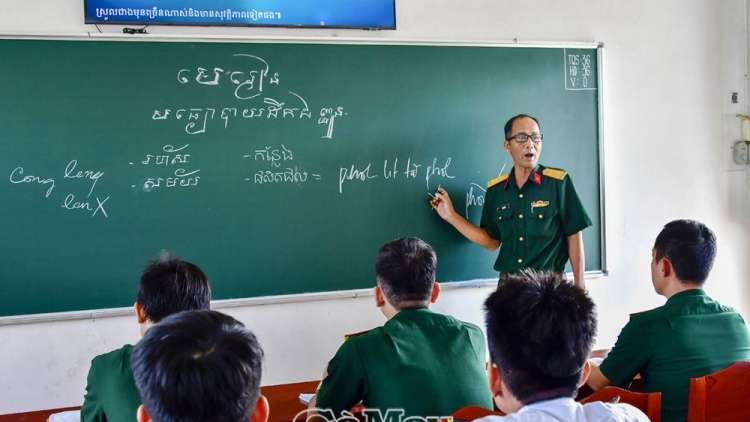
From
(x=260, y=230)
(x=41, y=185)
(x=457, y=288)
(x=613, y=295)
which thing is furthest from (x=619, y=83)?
(x=41, y=185)

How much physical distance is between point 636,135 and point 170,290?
3.12 meters

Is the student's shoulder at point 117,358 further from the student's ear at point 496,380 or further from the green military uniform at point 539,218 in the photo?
the green military uniform at point 539,218

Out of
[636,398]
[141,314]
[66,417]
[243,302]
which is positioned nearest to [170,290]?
[141,314]

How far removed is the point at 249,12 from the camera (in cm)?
333

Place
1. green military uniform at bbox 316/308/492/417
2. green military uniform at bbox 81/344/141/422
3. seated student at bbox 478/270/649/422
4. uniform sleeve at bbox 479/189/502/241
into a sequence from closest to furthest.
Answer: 1. seated student at bbox 478/270/649/422
2. green military uniform at bbox 81/344/141/422
3. green military uniform at bbox 316/308/492/417
4. uniform sleeve at bbox 479/189/502/241

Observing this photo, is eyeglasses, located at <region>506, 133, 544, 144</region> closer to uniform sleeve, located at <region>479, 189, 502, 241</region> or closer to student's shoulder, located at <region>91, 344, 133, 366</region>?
uniform sleeve, located at <region>479, 189, 502, 241</region>

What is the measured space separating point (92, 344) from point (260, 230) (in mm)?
975

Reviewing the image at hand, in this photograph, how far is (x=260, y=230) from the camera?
11.1 feet

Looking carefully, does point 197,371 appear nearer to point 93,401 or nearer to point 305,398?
point 93,401

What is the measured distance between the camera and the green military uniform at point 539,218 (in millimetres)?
3527

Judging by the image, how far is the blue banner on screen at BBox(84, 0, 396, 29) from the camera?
125 inches

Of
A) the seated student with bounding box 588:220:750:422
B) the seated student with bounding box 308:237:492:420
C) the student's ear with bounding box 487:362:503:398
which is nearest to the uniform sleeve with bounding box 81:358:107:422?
the seated student with bounding box 308:237:492:420

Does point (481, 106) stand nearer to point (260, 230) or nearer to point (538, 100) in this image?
point (538, 100)

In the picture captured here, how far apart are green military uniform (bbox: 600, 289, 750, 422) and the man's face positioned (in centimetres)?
150
